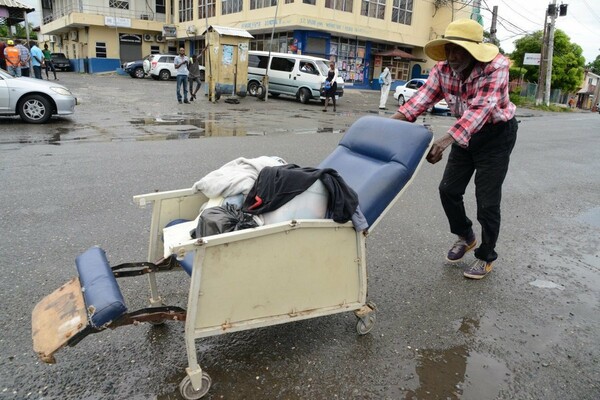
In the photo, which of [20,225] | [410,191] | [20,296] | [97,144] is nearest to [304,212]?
[20,296]

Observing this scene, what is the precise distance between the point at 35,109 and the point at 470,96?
9827 mm

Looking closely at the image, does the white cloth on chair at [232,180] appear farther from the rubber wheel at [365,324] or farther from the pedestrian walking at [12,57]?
the pedestrian walking at [12,57]

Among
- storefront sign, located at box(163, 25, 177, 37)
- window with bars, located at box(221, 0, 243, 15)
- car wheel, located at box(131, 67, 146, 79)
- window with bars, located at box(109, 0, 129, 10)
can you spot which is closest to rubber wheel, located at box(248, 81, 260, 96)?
car wheel, located at box(131, 67, 146, 79)

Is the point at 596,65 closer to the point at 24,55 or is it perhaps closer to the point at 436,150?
the point at 24,55

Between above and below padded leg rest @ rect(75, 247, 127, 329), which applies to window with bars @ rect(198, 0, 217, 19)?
above

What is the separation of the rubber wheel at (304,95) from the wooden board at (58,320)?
1814 cm

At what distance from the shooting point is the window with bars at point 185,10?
119 ft

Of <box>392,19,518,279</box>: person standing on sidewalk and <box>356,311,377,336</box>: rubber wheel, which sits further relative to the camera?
<box>392,19,518,279</box>: person standing on sidewalk

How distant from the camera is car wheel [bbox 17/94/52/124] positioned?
958cm

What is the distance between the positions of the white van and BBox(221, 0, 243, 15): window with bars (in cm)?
1332

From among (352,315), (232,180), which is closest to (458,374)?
(352,315)

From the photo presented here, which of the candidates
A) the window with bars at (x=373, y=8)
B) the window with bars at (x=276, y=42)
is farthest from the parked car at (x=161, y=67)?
the window with bars at (x=373, y=8)

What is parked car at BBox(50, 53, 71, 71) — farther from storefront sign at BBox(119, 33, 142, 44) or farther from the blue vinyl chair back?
the blue vinyl chair back

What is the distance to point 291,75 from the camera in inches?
776
